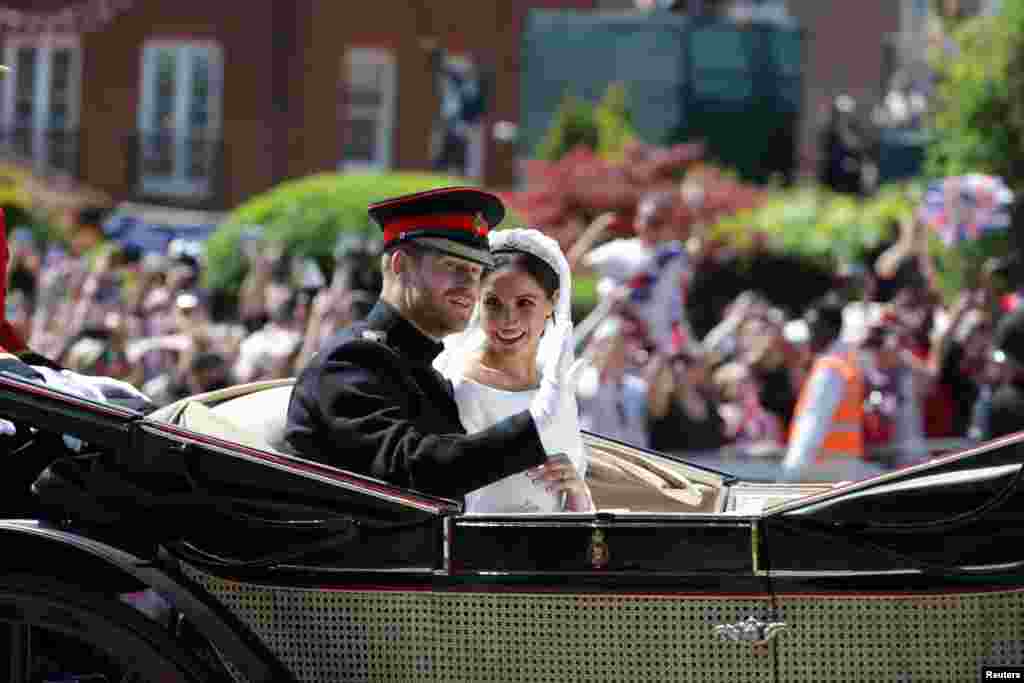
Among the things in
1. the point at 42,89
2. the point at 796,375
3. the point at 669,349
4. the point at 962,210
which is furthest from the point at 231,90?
the point at 796,375

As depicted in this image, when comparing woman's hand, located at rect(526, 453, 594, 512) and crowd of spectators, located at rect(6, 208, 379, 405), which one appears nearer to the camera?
Result: woman's hand, located at rect(526, 453, 594, 512)

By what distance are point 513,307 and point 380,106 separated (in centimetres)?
2595

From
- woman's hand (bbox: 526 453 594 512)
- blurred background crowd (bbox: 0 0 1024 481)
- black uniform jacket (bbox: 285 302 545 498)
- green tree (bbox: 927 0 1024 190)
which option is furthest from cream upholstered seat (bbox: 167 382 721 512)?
green tree (bbox: 927 0 1024 190)

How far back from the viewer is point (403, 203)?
4.61 metres

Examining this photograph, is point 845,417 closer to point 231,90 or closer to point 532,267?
point 532,267

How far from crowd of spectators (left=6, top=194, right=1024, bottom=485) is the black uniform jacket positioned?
4282mm

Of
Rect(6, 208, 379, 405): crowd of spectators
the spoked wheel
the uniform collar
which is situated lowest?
Rect(6, 208, 379, 405): crowd of spectators

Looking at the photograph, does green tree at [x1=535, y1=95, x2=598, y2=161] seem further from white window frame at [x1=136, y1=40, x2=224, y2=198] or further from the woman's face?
the woman's face

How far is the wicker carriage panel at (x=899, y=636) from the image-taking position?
3.93 m

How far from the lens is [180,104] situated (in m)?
29.9

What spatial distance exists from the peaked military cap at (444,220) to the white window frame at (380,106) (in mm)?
25459

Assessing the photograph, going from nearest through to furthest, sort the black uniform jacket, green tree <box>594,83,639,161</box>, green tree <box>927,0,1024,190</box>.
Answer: the black uniform jacket < green tree <box>927,0,1024,190</box> < green tree <box>594,83,639,161</box>

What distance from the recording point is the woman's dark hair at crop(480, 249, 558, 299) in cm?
468

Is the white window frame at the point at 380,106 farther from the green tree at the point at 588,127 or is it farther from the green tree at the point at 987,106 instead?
the green tree at the point at 987,106
